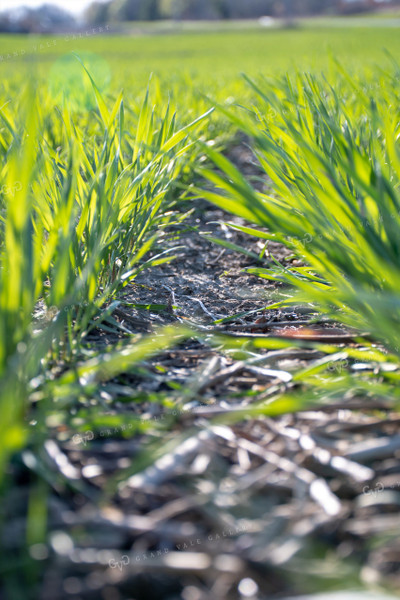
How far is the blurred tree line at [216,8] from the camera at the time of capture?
51406 mm

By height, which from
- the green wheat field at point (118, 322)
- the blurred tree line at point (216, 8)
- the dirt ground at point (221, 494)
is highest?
the blurred tree line at point (216, 8)

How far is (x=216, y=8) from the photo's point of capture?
51219mm

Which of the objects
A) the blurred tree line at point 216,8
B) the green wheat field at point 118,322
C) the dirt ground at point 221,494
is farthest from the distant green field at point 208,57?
the blurred tree line at point 216,8

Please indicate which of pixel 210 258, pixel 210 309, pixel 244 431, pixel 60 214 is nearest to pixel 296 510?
pixel 244 431

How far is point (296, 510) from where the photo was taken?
0.56 meters

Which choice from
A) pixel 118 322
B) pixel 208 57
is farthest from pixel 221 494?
pixel 208 57

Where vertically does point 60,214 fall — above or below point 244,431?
above

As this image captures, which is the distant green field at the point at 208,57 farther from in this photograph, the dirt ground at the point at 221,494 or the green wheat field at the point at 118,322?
the dirt ground at the point at 221,494

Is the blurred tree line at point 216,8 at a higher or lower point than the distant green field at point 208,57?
higher

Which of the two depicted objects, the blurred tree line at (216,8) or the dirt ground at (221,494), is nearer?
the dirt ground at (221,494)

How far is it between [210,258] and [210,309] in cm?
40

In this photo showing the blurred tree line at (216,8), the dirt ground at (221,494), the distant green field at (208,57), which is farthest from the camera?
the blurred tree line at (216,8)

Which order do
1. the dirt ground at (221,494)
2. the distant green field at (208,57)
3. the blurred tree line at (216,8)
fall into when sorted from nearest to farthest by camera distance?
the dirt ground at (221,494), the distant green field at (208,57), the blurred tree line at (216,8)

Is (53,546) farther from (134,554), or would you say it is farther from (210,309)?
(210,309)
